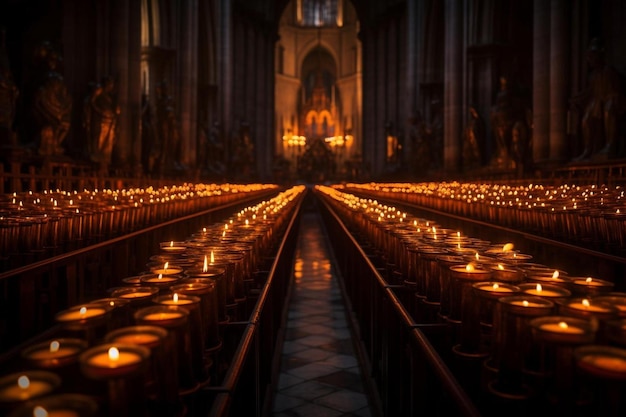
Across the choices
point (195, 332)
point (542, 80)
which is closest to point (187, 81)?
point (542, 80)

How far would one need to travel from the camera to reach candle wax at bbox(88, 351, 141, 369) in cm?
107

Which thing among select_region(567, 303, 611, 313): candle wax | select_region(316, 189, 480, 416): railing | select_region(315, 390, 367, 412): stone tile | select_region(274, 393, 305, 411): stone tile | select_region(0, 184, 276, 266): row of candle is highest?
select_region(0, 184, 276, 266): row of candle

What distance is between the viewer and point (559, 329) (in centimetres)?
130

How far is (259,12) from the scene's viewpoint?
3841 cm

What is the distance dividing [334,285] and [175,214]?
2.72 metres

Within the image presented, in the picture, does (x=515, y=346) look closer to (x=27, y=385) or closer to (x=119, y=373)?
(x=119, y=373)

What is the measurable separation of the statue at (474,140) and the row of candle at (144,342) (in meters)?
17.9

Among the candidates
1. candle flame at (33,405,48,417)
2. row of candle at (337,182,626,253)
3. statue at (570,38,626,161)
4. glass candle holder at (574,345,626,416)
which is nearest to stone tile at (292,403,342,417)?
row of candle at (337,182,626,253)

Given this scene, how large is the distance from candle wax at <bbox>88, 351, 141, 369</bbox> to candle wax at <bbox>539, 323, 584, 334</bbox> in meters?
0.97

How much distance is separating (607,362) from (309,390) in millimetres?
3150

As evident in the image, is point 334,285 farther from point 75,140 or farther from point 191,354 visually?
point 75,140

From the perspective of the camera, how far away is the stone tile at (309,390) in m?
3.93

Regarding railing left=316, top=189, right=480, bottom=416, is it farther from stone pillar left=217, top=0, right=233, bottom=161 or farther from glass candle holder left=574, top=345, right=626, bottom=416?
stone pillar left=217, top=0, right=233, bottom=161

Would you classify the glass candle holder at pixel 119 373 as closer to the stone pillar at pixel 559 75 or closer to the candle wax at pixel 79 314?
the candle wax at pixel 79 314
